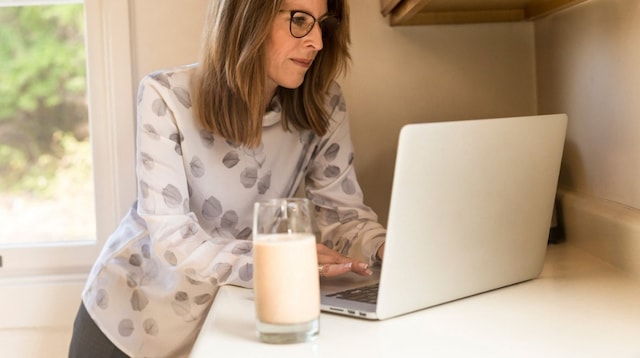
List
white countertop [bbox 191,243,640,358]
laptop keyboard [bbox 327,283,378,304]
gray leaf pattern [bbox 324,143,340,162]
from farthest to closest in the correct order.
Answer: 1. gray leaf pattern [bbox 324,143,340,162]
2. laptop keyboard [bbox 327,283,378,304]
3. white countertop [bbox 191,243,640,358]

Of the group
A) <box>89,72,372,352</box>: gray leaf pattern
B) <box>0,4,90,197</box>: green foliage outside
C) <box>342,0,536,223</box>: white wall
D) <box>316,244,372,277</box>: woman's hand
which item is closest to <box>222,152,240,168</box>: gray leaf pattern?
<box>89,72,372,352</box>: gray leaf pattern

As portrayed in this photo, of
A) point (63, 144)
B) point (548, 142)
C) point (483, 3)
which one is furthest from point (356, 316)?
point (63, 144)

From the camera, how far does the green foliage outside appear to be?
1.83m

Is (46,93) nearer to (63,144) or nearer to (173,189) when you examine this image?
(63,144)

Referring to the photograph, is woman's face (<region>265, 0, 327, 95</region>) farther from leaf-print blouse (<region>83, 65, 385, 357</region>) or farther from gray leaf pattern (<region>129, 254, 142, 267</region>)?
gray leaf pattern (<region>129, 254, 142, 267</region>)

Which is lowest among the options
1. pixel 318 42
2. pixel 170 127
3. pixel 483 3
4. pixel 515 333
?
pixel 515 333

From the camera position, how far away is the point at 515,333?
912mm

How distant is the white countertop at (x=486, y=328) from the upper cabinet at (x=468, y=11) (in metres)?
0.67

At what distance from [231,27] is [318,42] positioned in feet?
0.51

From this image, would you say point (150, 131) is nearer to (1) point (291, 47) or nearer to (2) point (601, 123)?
(1) point (291, 47)

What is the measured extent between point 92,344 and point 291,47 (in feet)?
2.12

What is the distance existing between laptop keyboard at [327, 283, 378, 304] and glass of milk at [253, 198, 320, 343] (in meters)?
0.17

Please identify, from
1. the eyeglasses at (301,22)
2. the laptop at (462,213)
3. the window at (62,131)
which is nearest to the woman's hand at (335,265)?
the laptop at (462,213)

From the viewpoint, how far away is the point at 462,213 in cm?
101
